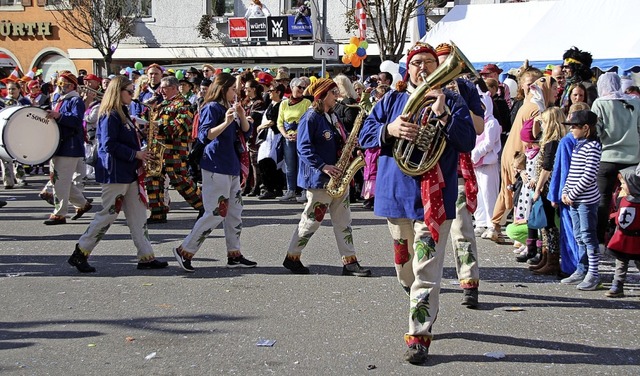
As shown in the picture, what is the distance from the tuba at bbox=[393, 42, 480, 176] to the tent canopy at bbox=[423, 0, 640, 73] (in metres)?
10.2

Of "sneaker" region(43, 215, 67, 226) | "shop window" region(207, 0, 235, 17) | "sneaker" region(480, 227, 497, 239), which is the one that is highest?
"shop window" region(207, 0, 235, 17)

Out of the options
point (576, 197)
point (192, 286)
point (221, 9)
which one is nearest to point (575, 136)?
point (576, 197)

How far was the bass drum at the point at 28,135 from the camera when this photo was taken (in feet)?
37.0

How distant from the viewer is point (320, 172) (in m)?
8.07

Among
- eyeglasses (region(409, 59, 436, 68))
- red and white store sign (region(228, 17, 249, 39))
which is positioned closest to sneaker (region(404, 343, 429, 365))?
eyeglasses (region(409, 59, 436, 68))

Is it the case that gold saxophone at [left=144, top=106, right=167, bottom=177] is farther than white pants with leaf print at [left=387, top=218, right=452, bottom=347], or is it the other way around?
gold saxophone at [left=144, top=106, right=167, bottom=177]

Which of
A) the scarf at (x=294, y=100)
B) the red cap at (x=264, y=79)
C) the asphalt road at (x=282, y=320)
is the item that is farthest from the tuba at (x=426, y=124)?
the red cap at (x=264, y=79)

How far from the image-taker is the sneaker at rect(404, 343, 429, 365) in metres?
5.51

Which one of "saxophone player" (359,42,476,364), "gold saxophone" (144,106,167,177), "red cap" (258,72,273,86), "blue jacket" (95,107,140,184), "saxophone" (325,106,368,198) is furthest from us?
"red cap" (258,72,273,86)

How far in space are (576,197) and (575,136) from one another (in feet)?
1.83

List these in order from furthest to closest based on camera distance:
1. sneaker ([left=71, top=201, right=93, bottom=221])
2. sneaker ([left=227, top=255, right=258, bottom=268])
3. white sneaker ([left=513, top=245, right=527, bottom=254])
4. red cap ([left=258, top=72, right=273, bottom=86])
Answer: red cap ([left=258, top=72, right=273, bottom=86]) → sneaker ([left=71, top=201, right=93, bottom=221]) → white sneaker ([left=513, top=245, right=527, bottom=254]) → sneaker ([left=227, top=255, right=258, bottom=268])

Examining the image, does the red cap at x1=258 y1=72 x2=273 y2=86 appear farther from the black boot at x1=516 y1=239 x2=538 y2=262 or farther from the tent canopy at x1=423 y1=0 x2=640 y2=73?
the black boot at x1=516 y1=239 x2=538 y2=262

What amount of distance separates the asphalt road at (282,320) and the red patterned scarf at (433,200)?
0.91 meters

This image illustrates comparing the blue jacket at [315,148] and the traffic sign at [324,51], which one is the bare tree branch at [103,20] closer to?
the traffic sign at [324,51]
